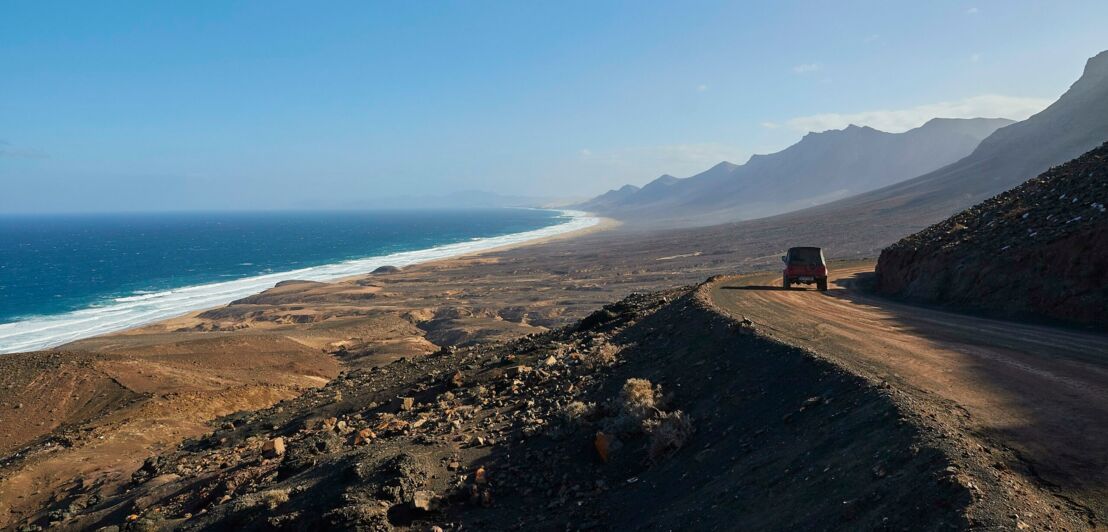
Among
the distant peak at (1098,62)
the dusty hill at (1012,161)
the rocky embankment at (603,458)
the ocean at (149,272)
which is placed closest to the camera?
the rocky embankment at (603,458)

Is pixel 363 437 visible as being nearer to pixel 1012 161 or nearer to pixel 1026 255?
pixel 1026 255

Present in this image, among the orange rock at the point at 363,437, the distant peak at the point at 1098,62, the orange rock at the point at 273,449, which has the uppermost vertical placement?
the distant peak at the point at 1098,62

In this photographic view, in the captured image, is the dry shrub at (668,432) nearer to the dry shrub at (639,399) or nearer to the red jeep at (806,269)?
the dry shrub at (639,399)

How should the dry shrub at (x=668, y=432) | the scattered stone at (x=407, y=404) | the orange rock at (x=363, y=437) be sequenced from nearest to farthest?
1. the dry shrub at (x=668, y=432)
2. the orange rock at (x=363, y=437)
3. the scattered stone at (x=407, y=404)

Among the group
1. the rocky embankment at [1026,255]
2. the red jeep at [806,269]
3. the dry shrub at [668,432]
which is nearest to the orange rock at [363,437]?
the dry shrub at [668,432]

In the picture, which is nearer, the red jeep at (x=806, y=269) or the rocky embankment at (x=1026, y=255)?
the rocky embankment at (x=1026, y=255)

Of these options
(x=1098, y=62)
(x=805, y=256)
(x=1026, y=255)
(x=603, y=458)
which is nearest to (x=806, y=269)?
(x=805, y=256)
